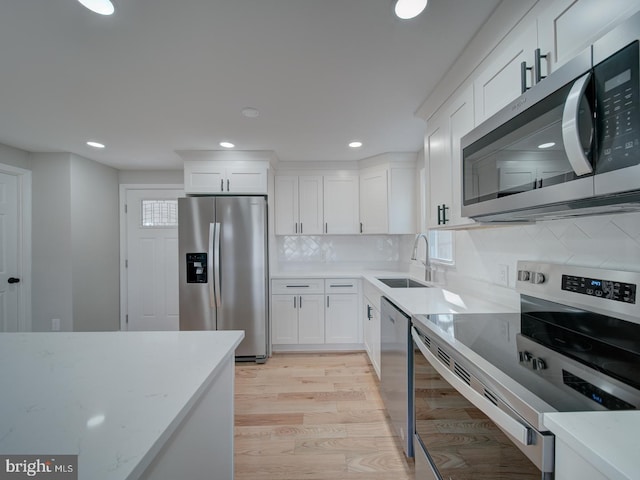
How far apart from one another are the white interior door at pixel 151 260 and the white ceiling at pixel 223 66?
4.24 feet

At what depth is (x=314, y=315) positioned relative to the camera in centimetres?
320

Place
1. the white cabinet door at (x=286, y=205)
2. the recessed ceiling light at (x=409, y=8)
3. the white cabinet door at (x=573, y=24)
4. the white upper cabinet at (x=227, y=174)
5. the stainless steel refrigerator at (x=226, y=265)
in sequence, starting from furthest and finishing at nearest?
the white cabinet door at (x=286, y=205) < the white upper cabinet at (x=227, y=174) < the stainless steel refrigerator at (x=226, y=265) < the recessed ceiling light at (x=409, y=8) < the white cabinet door at (x=573, y=24)

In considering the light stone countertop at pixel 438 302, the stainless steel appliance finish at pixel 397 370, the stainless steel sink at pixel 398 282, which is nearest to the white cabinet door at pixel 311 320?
the stainless steel sink at pixel 398 282

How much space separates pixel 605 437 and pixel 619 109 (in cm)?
69

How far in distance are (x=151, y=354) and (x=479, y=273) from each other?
6.34 feet

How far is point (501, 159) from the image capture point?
105 cm

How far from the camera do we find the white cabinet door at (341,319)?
126 inches

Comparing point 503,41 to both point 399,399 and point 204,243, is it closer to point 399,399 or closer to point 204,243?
point 399,399

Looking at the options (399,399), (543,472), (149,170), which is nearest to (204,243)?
(149,170)

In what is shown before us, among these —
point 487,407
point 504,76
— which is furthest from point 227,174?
point 487,407

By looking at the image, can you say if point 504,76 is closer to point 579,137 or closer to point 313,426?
point 579,137

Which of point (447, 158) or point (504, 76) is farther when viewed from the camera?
point (447, 158)

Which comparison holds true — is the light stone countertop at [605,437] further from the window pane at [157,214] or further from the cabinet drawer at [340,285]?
the window pane at [157,214]

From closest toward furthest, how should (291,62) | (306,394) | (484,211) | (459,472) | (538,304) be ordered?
(459,472), (484,211), (538,304), (291,62), (306,394)
